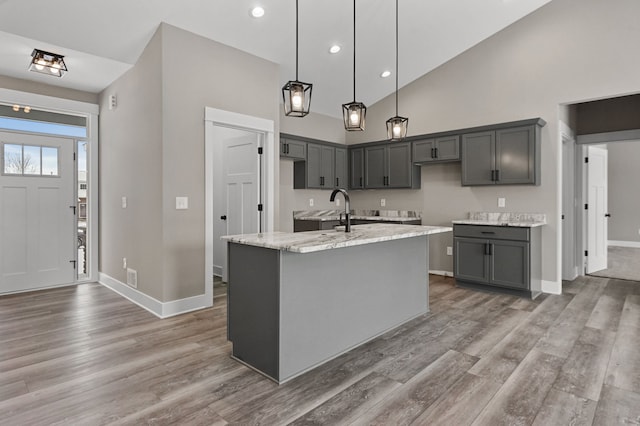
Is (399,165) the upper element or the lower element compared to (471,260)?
upper

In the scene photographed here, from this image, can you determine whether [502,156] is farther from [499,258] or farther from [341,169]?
[341,169]

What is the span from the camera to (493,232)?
4633mm

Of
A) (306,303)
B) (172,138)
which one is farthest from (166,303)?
(306,303)

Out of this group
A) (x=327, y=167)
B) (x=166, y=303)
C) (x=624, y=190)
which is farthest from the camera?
(x=624, y=190)

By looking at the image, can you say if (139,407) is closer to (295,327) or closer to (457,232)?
(295,327)

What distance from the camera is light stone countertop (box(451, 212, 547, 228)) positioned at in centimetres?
452

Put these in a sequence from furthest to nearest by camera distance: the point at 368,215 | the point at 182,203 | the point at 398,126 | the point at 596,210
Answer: the point at 368,215 → the point at 596,210 → the point at 182,203 → the point at 398,126

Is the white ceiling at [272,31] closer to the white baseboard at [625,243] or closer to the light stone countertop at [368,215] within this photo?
the light stone countertop at [368,215]

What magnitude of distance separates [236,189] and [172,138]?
63.6 inches

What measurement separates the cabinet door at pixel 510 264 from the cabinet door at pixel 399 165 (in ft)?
5.80

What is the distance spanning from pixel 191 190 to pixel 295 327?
7.17ft

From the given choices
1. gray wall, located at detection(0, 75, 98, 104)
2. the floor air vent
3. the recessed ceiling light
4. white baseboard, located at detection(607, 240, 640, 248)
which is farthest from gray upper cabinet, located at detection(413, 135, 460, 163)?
white baseboard, located at detection(607, 240, 640, 248)

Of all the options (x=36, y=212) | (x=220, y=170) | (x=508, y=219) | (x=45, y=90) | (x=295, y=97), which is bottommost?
(x=508, y=219)

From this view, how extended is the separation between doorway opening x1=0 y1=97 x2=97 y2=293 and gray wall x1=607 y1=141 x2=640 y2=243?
1085 cm
